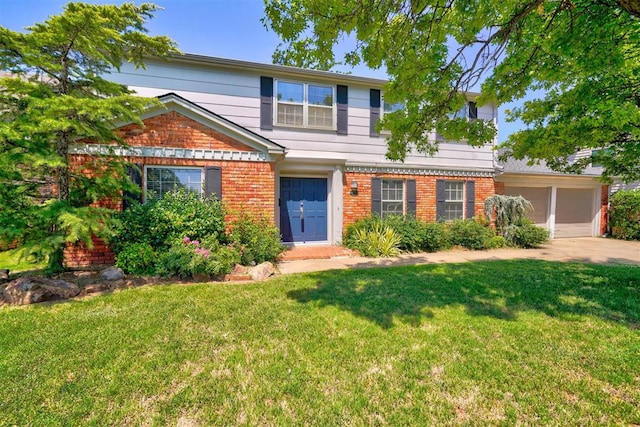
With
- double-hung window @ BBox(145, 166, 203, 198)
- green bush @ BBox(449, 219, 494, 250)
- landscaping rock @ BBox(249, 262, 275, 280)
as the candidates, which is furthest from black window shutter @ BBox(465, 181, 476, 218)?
double-hung window @ BBox(145, 166, 203, 198)

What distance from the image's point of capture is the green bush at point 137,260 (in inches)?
223

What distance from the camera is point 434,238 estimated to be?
9281 millimetres

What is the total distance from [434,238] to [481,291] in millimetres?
4243

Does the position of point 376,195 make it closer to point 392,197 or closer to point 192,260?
point 392,197

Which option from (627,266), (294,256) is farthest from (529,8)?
(627,266)

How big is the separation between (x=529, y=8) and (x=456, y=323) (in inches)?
170

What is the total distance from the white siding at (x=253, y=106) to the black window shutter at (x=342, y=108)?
167mm

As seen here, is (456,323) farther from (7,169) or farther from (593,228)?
(593,228)

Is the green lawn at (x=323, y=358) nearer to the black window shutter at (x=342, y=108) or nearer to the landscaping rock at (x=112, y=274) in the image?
the landscaping rock at (x=112, y=274)

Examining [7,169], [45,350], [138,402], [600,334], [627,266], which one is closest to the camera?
[138,402]

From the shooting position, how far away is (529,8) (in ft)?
11.8

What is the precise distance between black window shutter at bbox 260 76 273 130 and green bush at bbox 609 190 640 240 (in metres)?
15.8

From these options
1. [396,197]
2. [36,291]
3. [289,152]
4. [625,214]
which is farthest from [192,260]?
[625,214]

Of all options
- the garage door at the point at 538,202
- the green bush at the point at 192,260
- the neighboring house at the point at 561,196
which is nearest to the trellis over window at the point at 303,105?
the green bush at the point at 192,260
